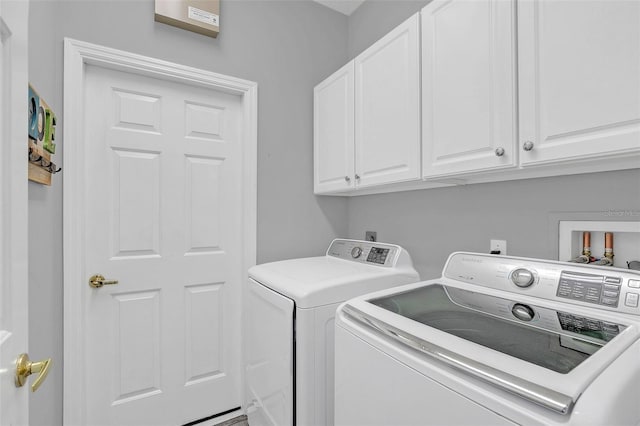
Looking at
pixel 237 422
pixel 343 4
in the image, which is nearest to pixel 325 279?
pixel 237 422

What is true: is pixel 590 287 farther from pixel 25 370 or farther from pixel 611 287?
pixel 25 370

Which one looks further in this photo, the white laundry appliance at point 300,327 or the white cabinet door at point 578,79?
the white laundry appliance at point 300,327

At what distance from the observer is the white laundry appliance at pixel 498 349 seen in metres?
0.57

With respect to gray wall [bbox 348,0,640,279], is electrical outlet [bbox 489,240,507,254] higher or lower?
lower

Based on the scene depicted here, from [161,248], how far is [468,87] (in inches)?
71.7

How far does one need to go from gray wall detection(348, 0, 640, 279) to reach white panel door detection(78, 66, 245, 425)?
3.40ft

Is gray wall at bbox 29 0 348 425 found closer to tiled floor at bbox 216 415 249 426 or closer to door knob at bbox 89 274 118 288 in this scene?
door knob at bbox 89 274 118 288

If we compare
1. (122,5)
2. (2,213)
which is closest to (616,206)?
(2,213)

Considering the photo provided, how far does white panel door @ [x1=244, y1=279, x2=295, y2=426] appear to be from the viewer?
133 cm

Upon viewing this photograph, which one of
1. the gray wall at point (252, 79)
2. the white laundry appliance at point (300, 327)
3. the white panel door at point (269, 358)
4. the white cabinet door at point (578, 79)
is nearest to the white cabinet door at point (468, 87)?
the white cabinet door at point (578, 79)

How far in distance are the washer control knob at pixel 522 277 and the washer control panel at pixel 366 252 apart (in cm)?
59

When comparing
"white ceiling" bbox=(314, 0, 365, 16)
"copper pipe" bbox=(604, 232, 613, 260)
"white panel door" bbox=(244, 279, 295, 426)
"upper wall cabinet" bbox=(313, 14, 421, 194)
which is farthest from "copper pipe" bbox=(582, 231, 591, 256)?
"white ceiling" bbox=(314, 0, 365, 16)

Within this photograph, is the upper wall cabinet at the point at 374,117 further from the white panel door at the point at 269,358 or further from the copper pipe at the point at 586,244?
the white panel door at the point at 269,358

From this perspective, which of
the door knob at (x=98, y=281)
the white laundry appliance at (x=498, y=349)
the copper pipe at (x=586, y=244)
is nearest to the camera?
the white laundry appliance at (x=498, y=349)
